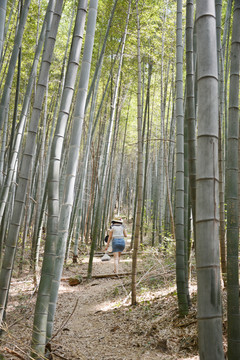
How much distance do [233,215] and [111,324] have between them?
202 cm

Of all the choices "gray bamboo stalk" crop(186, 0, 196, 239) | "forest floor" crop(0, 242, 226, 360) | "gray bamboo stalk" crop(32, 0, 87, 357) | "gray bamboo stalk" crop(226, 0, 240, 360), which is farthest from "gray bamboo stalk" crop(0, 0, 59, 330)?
"gray bamboo stalk" crop(226, 0, 240, 360)

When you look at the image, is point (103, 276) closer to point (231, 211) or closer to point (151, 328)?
point (151, 328)

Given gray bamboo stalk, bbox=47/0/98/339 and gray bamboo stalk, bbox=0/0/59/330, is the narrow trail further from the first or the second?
gray bamboo stalk, bbox=0/0/59/330

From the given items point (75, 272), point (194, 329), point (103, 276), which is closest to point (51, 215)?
point (194, 329)

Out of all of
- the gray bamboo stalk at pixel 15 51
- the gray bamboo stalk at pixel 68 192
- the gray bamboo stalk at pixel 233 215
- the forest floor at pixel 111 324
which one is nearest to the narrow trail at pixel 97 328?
the forest floor at pixel 111 324

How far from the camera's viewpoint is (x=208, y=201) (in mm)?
1008

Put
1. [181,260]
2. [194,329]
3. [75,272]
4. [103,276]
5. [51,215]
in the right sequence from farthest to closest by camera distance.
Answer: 1. [75,272]
2. [103,276]
3. [181,260]
4. [194,329]
5. [51,215]

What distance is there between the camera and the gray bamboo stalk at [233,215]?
58.2 inches

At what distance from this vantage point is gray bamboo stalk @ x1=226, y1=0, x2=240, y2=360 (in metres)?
1.48

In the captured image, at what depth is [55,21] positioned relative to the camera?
1.96 meters

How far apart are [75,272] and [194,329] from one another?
3605mm

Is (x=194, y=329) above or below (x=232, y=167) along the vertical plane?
below

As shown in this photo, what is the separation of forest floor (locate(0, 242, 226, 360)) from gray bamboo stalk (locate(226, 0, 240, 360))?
2.67ft

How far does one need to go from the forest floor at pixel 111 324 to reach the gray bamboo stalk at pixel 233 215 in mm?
813
